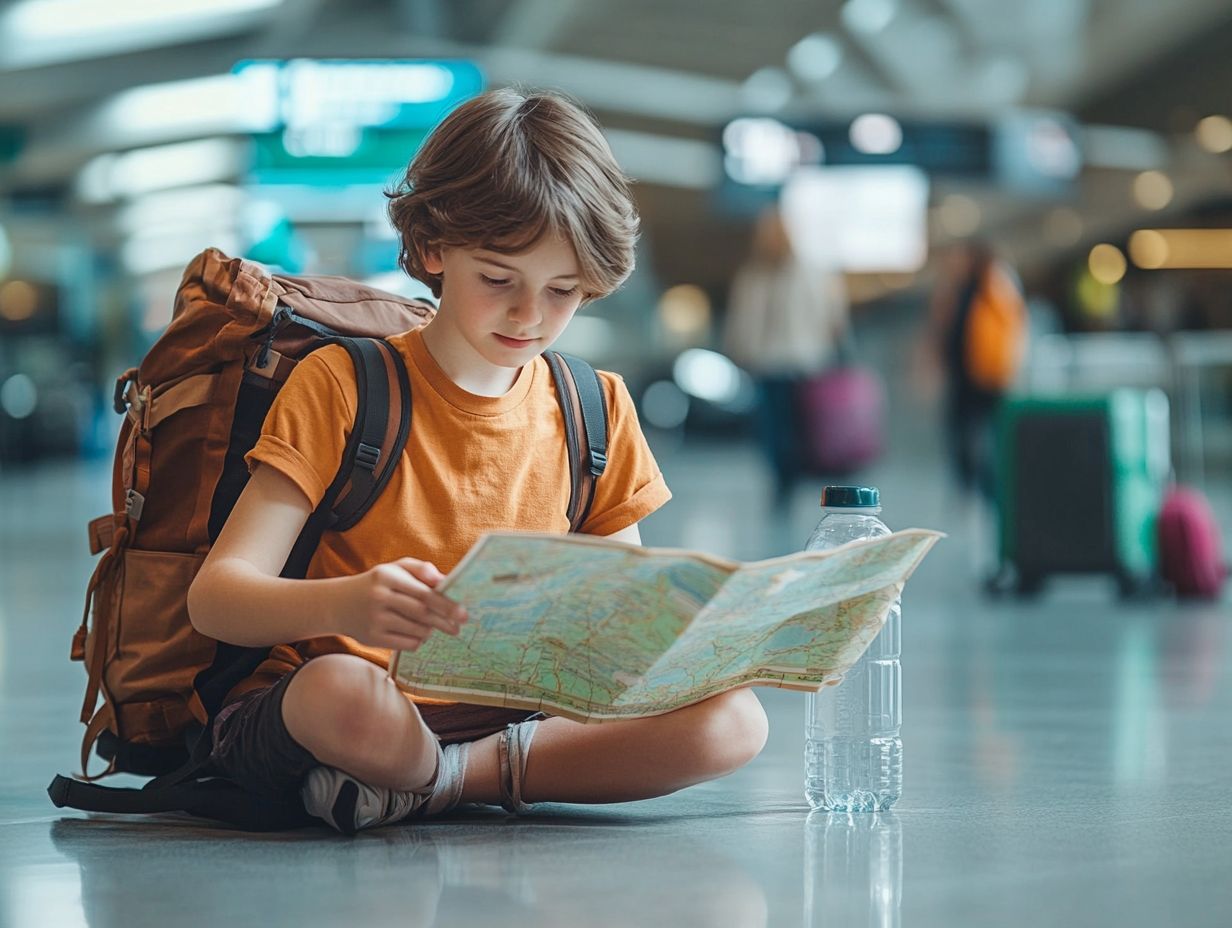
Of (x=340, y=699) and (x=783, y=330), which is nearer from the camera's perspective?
(x=340, y=699)

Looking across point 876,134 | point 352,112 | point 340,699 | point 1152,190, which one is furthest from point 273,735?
point 1152,190

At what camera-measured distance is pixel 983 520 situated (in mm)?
10078

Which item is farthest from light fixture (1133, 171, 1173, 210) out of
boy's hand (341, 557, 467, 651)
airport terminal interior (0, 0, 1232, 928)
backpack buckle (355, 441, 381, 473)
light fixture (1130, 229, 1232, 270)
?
boy's hand (341, 557, 467, 651)

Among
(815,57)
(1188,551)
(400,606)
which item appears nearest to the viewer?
(400,606)

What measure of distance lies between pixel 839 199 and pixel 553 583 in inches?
745

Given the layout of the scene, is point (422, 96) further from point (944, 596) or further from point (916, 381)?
point (944, 596)

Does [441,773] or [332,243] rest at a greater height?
[332,243]

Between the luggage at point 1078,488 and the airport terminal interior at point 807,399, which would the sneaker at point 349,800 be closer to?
the airport terminal interior at point 807,399

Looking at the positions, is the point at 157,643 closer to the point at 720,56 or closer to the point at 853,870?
the point at 853,870

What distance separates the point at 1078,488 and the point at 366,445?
186 inches

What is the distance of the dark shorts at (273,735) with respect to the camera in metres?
2.13

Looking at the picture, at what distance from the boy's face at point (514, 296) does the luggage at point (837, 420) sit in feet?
23.1

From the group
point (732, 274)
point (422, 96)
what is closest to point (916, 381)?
point (422, 96)

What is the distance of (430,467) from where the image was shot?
7.31ft
